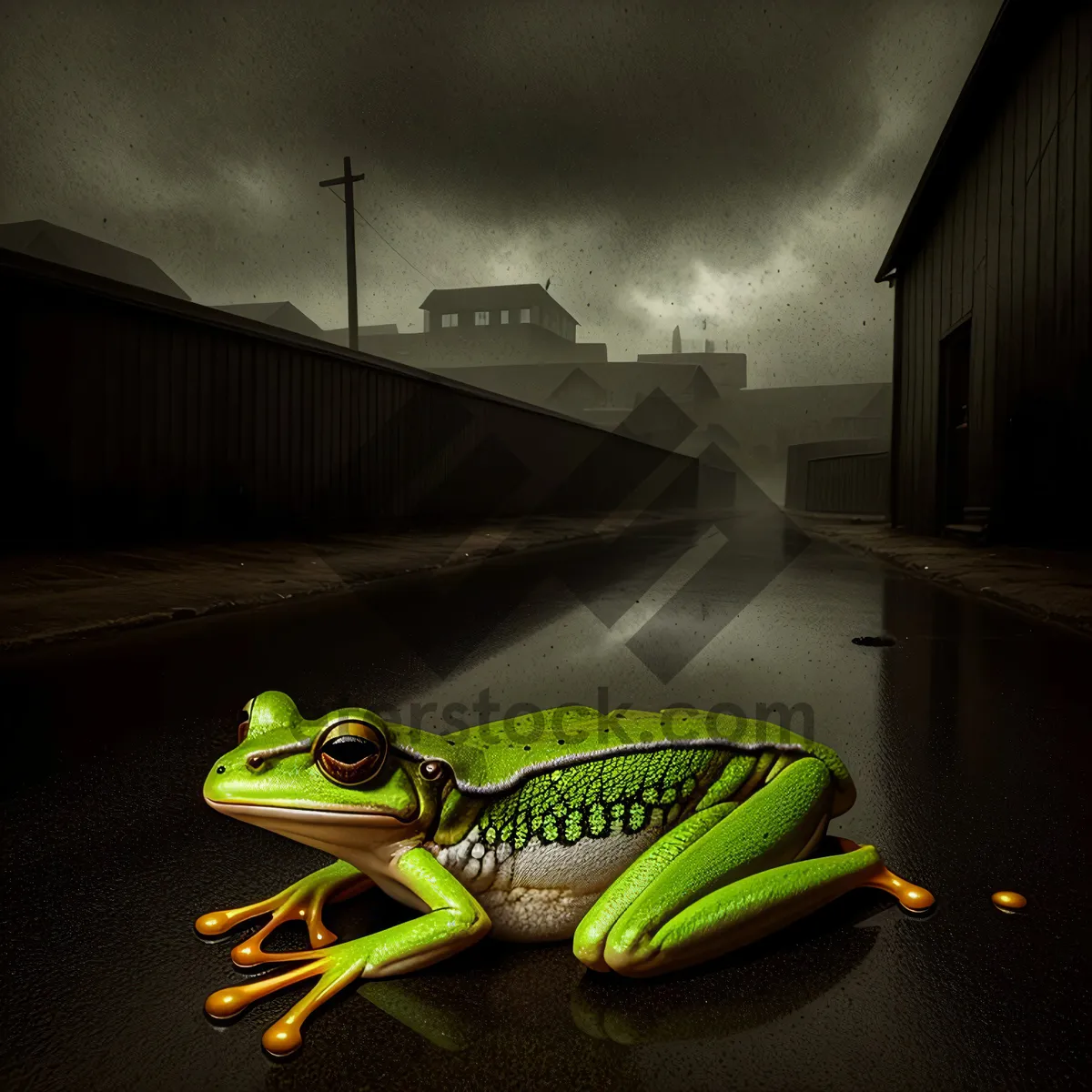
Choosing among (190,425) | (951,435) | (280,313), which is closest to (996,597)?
(951,435)

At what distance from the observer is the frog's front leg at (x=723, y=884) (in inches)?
48.8

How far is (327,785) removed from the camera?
4.22 ft

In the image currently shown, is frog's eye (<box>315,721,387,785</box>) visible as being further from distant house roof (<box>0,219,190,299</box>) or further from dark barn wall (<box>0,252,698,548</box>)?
distant house roof (<box>0,219,190,299</box>)

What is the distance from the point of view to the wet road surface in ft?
3.75

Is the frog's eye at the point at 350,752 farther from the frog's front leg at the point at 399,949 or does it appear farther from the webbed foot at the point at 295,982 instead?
the webbed foot at the point at 295,982

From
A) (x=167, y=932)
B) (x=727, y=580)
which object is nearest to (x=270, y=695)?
(x=167, y=932)

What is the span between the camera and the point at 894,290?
16.7 m

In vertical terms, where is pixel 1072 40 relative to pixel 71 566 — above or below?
above

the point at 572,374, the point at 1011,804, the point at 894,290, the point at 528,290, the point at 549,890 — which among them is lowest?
the point at 1011,804

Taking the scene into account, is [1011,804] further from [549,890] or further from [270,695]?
[270,695]

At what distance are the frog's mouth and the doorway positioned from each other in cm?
1421

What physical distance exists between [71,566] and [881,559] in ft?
33.1

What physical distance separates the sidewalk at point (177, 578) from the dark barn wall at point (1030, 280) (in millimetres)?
7440

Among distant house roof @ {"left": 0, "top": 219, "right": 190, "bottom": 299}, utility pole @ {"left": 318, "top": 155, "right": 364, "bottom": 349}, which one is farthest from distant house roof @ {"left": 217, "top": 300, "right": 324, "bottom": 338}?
utility pole @ {"left": 318, "top": 155, "right": 364, "bottom": 349}
